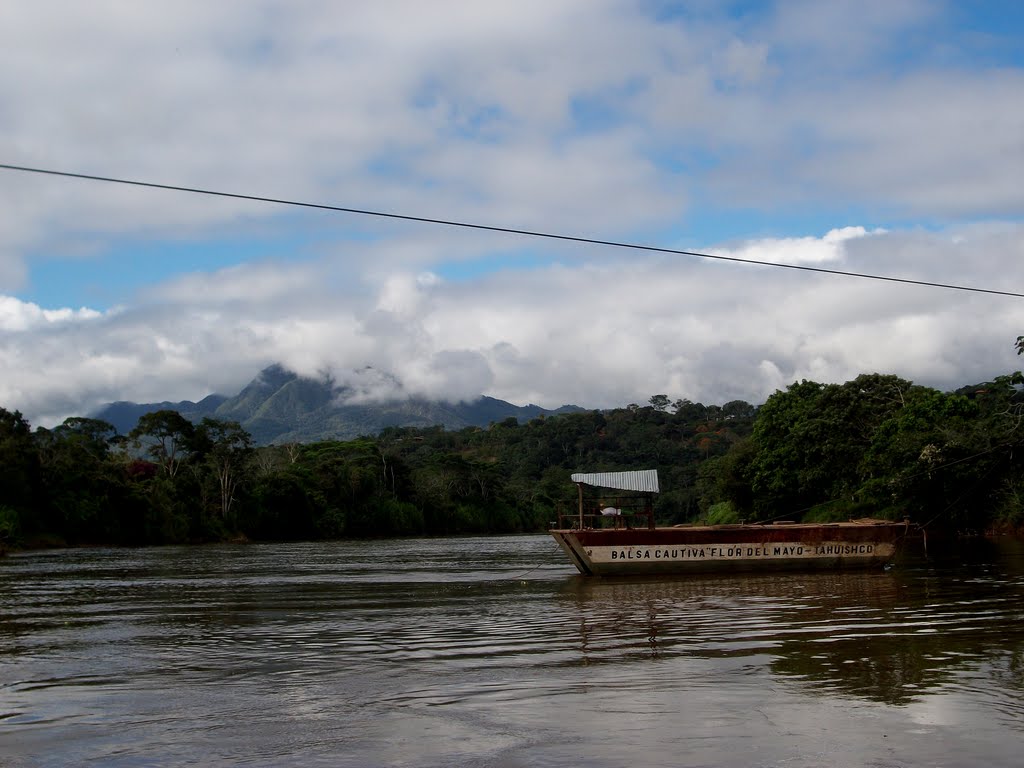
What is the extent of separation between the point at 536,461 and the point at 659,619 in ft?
427

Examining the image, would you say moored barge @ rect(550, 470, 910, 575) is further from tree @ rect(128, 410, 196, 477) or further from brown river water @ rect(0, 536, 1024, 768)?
tree @ rect(128, 410, 196, 477)

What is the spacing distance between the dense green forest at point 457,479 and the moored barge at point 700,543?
394 centimetres

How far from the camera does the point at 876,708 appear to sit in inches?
347

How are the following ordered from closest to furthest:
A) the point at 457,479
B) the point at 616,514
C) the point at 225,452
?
1. the point at 616,514
2. the point at 225,452
3. the point at 457,479

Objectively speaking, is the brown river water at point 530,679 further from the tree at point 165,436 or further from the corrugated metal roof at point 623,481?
the tree at point 165,436

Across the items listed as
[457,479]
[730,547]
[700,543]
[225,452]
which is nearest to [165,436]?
[225,452]

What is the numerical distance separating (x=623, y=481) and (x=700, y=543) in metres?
2.67

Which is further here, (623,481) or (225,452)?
(225,452)

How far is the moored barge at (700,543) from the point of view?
25.3 m

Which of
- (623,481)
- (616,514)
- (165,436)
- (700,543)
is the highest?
(165,436)

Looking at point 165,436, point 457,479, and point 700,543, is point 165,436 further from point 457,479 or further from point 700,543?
point 700,543

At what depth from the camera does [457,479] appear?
10600 centimetres

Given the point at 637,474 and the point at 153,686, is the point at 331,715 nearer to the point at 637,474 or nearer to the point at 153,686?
the point at 153,686

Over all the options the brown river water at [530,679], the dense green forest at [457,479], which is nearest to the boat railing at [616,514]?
the brown river water at [530,679]
